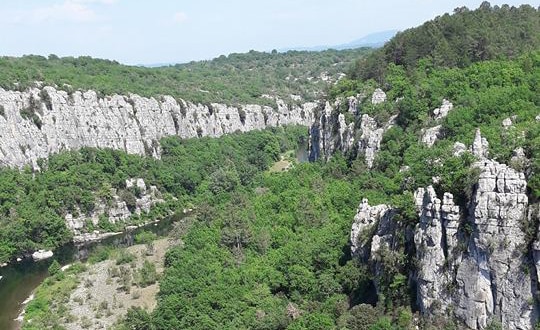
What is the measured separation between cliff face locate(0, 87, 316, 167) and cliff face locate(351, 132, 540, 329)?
64961 millimetres

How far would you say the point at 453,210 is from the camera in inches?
1359

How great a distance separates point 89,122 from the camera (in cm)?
9469

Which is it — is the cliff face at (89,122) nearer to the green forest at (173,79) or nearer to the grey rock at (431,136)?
the green forest at (173,79)

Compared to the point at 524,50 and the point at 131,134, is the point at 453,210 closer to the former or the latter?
the point at 524,50

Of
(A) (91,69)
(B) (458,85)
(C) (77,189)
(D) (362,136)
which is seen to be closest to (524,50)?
(B) (458,85)

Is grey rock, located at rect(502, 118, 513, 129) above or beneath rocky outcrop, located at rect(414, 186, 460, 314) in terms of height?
above

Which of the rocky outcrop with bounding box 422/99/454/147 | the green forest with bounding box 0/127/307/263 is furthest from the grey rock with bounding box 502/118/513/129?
the green forest with bounding box 0/127/307/263

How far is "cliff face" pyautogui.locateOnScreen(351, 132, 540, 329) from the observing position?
31688 mm

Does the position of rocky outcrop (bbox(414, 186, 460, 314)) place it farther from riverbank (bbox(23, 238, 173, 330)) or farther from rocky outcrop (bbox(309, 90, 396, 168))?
rocky outcrop (bbox(309, 90, 396, 168))

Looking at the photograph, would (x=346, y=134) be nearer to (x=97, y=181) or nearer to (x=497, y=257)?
(x=97, y=181)

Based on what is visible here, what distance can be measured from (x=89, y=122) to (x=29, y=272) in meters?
33.6

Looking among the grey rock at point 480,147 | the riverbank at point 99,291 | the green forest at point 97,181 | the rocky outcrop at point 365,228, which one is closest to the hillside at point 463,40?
the grey rock at point 480,147

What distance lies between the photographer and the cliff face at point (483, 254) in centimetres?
3169

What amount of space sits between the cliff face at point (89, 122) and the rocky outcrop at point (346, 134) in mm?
30228
